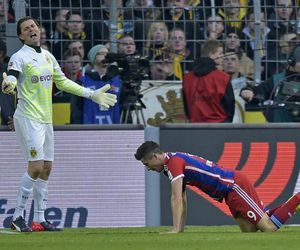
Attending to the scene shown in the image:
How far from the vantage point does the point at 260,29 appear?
15.6 m

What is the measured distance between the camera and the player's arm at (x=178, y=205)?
1146cm

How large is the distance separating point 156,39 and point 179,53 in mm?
376

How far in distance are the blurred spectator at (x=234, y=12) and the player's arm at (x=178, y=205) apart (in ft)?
14.9

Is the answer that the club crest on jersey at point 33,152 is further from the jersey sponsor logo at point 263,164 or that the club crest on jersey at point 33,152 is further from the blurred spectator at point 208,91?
the blurred spectator at point 208,91

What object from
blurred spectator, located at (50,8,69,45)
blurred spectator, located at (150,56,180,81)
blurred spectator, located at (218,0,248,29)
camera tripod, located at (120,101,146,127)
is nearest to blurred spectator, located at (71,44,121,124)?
camera tripod, located at (120,101,146,127)

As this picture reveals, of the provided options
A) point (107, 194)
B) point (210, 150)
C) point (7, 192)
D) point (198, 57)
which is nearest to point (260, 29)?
point (198, 57)

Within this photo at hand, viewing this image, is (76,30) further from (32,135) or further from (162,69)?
(32,135)

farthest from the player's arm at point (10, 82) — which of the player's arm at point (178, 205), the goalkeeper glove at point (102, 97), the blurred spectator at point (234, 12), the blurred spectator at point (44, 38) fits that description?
the blurred spectator at point (234, 12)

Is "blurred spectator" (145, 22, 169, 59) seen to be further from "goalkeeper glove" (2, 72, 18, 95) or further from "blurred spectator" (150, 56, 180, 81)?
"goalkeeper glove" (2, 72, 18, 95)

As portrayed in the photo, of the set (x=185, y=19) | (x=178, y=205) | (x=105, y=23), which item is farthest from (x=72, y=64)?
(x=178, y=205)

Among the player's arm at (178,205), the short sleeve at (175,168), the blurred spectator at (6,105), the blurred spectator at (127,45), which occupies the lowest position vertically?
the player's arm at (178,205)

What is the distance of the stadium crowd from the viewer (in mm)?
15070

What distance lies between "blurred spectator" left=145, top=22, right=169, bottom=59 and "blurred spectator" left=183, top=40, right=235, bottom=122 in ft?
2.20

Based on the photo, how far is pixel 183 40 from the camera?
15625 mm
